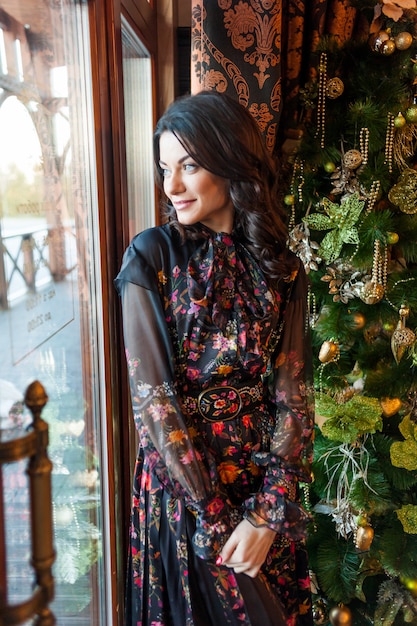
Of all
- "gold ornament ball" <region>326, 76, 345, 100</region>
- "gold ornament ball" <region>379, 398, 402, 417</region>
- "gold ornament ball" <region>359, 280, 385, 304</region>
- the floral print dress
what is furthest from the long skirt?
"gold ornament ball" <region>326, 76, 345, 100</region>

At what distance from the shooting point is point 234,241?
3.83 feet

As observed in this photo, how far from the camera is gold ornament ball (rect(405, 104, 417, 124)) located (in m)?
1.53

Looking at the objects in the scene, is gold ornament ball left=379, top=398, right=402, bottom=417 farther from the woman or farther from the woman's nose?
the woman's nose

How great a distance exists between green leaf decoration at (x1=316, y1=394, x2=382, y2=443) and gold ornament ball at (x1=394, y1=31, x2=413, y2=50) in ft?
3.04

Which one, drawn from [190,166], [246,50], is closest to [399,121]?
[246,50]

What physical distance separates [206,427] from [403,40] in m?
1.11

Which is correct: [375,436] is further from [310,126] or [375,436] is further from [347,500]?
[310,126]

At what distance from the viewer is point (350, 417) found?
1.59m

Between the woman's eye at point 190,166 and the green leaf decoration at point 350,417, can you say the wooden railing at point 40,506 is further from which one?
the green leaf decoration at point 350,417

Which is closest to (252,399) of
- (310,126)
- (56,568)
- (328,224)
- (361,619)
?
(56,568)

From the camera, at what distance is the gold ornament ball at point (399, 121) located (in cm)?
152

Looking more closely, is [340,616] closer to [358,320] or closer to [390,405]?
[390,405]

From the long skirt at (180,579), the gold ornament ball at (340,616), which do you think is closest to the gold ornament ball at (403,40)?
the long skirt at (180,579)

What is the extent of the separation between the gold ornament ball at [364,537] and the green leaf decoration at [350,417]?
236 mm
